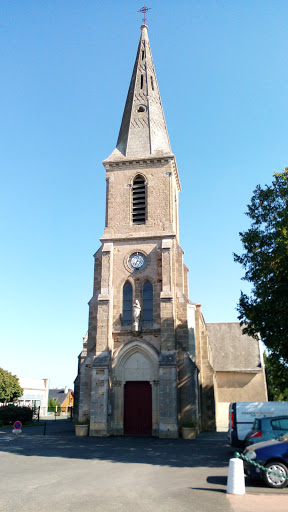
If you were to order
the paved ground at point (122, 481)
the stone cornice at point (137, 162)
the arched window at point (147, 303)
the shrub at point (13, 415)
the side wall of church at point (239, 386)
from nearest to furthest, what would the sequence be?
the paved ground at point (122, 481) < the arched window at point (147, 303) < the stone cornice at point (137, 162) < the shrub at point (13, 415) < the side wall of church at point (239, 386)

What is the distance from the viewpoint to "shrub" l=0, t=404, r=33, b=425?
3154 cm

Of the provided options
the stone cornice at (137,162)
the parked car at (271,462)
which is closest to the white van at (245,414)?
the parked car at (271,462)

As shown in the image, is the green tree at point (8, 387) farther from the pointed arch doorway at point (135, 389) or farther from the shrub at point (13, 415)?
the pointed arch doorway at point (135, 389)

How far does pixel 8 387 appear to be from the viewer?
1567 inches

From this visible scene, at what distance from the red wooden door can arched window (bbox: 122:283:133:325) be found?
11.1ft

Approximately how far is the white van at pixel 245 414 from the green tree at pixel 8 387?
30176mm

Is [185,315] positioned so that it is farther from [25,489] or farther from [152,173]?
[25,489]

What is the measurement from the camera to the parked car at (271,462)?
8.98 m

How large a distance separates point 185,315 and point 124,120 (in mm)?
15342

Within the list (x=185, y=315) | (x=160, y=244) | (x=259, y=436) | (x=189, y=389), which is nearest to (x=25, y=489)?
(x=259, y=436)

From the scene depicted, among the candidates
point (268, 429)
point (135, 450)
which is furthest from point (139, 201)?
point (268, 429)

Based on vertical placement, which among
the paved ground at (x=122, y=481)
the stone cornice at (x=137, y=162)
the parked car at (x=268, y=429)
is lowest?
the paved ground at (x=122, y=481)

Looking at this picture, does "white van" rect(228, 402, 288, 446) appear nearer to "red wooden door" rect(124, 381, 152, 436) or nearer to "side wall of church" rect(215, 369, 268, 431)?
"red wooden door" rect(124, 381, 152, 436)

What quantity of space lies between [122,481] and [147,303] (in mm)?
14060
